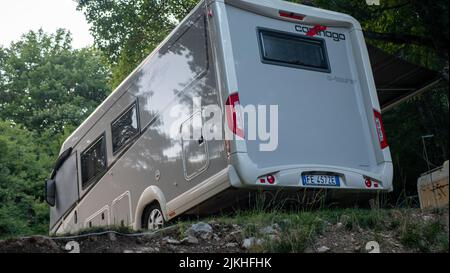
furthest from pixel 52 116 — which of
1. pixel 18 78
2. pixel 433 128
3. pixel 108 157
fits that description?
pixel 108 157

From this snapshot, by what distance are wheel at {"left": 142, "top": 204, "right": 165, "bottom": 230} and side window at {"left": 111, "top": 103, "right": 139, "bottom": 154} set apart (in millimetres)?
1141

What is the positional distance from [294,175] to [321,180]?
43cm

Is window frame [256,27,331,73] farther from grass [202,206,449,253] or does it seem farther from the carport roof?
the carport roof

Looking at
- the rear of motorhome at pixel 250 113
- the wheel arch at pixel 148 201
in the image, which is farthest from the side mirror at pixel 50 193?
the wheel arch at pixel 148 201

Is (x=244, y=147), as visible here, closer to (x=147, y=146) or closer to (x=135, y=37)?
(x=147, y=146)

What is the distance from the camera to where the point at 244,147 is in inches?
287

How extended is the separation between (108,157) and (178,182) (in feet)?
7.90

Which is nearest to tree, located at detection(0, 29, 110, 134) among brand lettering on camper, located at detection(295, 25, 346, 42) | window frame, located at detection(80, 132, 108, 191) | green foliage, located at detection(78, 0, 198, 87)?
green foliage, located at detection(78, 0, 198, 87)

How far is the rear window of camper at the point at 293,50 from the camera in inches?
320

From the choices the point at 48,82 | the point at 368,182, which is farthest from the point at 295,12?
the point at 48,82

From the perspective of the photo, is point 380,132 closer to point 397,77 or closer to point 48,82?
point 397,77

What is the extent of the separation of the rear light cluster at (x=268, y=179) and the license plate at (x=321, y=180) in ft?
1.39

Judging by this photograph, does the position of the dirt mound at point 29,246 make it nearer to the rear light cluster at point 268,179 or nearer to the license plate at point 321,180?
the rear light cluster at point 268,179

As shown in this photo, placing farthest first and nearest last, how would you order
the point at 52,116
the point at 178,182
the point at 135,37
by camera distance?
the point at 52,116, the point at 135,37, the point at 178,182
